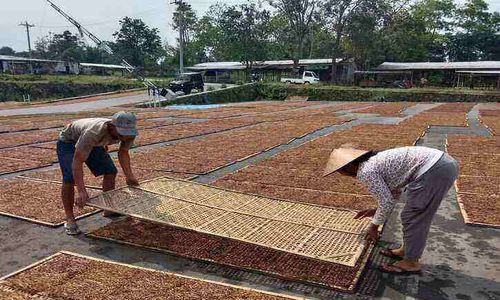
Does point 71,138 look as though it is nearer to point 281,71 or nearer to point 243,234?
point 243,234

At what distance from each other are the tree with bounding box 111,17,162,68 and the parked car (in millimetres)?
22304

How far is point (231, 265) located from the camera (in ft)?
10.2

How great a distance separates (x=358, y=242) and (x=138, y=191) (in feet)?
7.22

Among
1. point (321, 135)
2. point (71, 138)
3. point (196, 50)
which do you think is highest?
point (196, 50)

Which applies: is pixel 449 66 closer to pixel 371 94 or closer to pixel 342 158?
pixel 371 94

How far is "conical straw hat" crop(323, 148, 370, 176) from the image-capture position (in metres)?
2.81

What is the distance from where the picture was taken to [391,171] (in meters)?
2.79

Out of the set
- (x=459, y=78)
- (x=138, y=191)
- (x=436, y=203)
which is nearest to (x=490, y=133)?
(x=436, y=203)

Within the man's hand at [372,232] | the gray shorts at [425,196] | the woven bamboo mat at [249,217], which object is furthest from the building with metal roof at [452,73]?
the man's hand at [372,232]

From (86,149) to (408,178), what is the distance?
2540mm

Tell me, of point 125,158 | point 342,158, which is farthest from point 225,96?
point 342,158

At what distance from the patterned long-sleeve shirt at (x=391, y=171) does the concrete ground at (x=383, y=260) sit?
0.56 m

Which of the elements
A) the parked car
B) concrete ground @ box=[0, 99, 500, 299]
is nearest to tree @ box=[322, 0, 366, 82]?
the parked car

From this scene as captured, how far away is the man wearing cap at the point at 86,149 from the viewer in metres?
3.38
